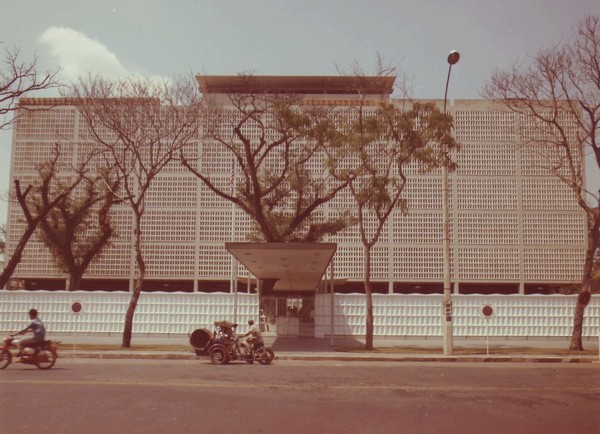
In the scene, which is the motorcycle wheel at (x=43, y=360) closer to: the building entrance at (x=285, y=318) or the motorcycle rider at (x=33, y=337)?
the motorcycle rider at (x=33, y=337)

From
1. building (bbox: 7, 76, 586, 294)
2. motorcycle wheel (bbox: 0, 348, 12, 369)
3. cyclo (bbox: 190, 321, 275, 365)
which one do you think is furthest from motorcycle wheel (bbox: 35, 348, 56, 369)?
building (bbox: 7, 76, 586, 294)

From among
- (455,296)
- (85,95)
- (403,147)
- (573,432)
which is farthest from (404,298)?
(573,432)

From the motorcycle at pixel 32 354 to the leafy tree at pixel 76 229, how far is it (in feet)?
66.5

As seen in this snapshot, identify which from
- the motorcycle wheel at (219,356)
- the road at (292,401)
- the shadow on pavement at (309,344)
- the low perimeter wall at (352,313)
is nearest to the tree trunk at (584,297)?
the low perimeter wall at (352,313)

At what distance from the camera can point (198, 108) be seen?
25.8 metres

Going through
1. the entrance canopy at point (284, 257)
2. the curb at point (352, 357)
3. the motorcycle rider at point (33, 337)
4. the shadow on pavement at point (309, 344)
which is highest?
the entrance canopy at point (284, 257)

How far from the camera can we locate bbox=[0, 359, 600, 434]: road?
27.8 ft

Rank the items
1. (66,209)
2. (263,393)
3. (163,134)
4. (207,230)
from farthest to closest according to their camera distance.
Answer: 1. (207,230)
2. (66,209)
3. (163,134)
4. (263,393)

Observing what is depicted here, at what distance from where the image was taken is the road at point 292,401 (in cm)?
846

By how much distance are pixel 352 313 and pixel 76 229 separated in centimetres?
2235

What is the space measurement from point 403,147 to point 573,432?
16118mm

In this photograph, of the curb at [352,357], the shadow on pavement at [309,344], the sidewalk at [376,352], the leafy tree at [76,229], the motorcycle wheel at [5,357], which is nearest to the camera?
the motorcycle wheel at [5,357]

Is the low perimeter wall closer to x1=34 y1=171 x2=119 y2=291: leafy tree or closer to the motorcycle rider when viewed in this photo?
x1=34 y1=171 x2=119 y2=291: leafy tree

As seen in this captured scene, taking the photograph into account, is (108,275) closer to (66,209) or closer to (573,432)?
(66,209)
